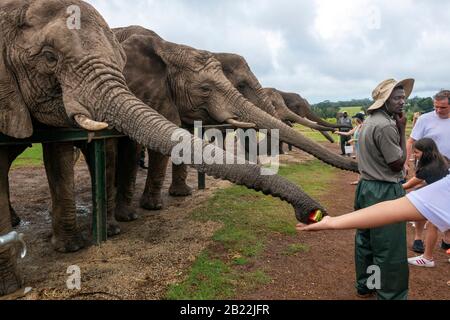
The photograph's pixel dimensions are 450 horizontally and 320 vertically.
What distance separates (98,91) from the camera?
3.85m

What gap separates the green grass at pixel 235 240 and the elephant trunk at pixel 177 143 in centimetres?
138

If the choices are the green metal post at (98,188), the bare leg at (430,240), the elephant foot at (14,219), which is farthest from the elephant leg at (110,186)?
the bare leg at (430,240)

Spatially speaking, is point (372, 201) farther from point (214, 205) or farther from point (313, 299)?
point (214, 205)

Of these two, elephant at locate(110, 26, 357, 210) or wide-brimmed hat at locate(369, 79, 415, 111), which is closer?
wide-brimmed hat at locate(369, 79, 415, 111)

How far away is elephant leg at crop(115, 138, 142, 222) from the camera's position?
22.0 ft

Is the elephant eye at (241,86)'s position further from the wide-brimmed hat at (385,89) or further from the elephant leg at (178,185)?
the wide-brimmed hat at (385,89)

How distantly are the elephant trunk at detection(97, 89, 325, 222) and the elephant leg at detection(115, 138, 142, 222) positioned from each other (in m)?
2.90

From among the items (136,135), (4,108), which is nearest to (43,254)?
(4,108)

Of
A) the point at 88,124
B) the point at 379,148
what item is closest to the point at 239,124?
the point at 379,148

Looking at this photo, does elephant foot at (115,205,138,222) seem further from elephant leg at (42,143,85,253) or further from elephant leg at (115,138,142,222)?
elephant leg at (42,143,85,253)

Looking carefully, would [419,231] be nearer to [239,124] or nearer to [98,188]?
[239,124]

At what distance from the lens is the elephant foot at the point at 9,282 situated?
4.04m

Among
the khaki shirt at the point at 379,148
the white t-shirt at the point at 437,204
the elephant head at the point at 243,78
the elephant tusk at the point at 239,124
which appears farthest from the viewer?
the elephant head at the point at 243,78

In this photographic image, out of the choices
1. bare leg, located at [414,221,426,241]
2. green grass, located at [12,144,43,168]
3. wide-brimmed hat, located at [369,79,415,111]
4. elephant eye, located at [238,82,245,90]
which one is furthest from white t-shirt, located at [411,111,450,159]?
green grass, located at [12,144,43,168]
